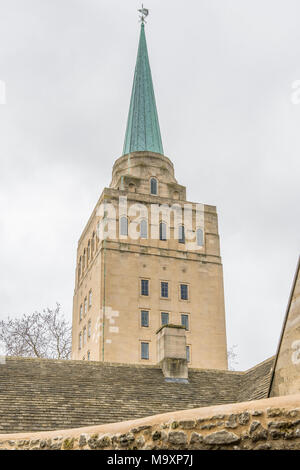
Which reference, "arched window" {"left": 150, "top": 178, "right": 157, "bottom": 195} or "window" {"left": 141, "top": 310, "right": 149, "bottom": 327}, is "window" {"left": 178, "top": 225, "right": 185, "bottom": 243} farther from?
"window" {"left": 141, "top": 310, "right": 149, "bottom": 327}

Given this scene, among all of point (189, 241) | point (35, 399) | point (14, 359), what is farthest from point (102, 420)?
point (189, 241)

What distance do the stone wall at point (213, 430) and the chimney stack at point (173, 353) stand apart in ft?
49.5

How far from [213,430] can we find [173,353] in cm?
1687

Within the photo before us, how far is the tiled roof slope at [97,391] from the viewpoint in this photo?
1723 cm

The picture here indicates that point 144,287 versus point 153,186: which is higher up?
point 153,186

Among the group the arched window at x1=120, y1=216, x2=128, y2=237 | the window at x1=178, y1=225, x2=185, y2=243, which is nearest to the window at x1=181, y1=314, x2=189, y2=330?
the window at x1=178, y1=225, x2=185, y2=243

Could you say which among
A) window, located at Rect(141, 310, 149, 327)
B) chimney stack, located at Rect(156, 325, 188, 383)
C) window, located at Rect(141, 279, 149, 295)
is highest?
window, located at Rect(141, 279, 149, 295)

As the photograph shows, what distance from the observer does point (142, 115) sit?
241ft

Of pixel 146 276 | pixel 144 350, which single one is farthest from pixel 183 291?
pixel 144 350

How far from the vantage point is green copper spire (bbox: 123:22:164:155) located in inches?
2756

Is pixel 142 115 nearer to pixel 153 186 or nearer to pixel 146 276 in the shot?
pixel 153 186

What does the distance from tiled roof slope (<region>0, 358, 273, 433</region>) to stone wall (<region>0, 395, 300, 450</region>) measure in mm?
10451

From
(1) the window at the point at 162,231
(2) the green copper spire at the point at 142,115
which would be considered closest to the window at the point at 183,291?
(1) the window at the point at 162,231

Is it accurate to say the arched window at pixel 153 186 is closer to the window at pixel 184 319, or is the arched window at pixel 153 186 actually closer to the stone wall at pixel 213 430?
the window at pixel 184 319
